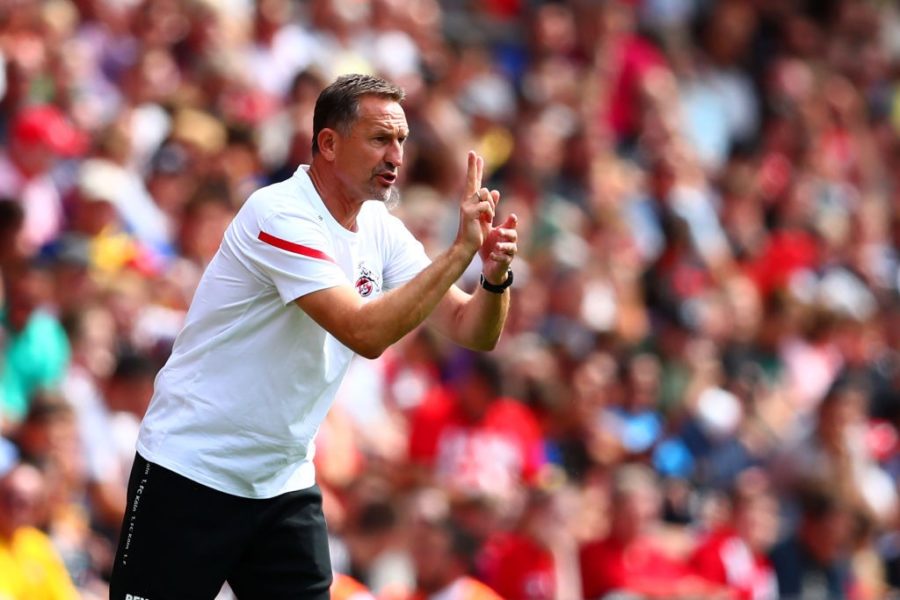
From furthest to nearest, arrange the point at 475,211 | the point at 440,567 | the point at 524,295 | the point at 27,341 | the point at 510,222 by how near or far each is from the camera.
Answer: the point at 524,295, the point at 27,341, the point at 440,567, the point at 510,222, the point at 475,211

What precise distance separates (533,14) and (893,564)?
578 cm

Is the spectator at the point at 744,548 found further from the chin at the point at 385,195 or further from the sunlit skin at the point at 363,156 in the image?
the sunlit skin at the point at 363,156

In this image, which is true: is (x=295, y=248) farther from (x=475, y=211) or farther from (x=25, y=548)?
(x=25, y=548)

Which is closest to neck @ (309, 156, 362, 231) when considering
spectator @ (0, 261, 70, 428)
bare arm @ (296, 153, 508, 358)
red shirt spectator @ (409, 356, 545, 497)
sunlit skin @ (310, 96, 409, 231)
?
sunlit skin @ (310, 96, 409, 231)

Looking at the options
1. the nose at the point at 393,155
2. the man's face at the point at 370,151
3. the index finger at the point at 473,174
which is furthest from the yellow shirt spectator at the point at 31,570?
the index finger at the point at 473,174

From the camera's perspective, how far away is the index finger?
16.7 ft

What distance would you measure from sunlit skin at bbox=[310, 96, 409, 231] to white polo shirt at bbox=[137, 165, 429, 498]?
71 millimetres

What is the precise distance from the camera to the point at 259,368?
526 centimetres

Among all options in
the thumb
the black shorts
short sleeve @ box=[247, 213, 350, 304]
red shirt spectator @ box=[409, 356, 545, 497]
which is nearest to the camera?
short sleeve @ box=[247, 213, 350, 304]

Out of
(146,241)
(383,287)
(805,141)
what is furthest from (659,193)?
(383,287)

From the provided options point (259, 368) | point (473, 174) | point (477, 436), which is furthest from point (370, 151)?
point (477, 436)

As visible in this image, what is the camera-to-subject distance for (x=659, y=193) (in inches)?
515

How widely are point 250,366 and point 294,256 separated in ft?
1.34

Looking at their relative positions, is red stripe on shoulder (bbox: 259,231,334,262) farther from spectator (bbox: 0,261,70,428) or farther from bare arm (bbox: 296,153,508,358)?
spectator (bbox: 0,261,70,428)
